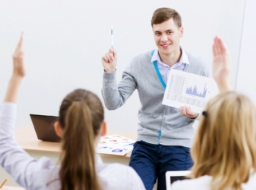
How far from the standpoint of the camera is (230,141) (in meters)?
1.23

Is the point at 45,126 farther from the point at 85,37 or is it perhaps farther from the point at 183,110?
the point at 85,37

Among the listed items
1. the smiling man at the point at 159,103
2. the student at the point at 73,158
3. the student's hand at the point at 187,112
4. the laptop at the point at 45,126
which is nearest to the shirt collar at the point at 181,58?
the smiling man at the point at 159,103

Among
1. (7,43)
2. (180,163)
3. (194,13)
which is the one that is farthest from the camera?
(7,43)

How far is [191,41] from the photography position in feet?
10.4

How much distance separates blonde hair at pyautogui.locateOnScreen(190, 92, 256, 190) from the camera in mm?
1219

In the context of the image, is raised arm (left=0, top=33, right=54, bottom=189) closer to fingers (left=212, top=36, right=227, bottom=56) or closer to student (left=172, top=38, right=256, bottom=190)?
student (left=172, top=38, right=256, bottom=190)

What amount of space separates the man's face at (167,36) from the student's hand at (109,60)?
0.37 m

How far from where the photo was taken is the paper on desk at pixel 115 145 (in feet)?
7.52

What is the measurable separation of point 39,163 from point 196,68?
1.36 metres

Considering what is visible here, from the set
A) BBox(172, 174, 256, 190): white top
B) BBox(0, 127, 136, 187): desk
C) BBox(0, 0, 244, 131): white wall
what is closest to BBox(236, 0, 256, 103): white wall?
BBox(0, 0, 244, 131): white wall

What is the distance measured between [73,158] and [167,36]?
1.33 meters

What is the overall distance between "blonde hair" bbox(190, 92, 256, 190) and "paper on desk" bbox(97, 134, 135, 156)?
3.52 ft

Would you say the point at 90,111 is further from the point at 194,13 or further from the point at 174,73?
the point at 194,13

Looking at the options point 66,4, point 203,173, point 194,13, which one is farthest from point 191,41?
point 203,173
